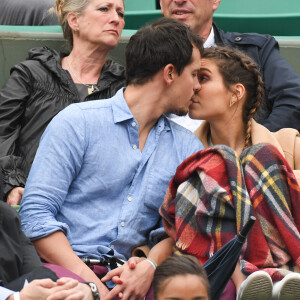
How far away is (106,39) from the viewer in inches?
171

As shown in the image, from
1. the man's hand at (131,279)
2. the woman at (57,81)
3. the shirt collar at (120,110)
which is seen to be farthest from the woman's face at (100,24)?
the man's hand at (131,279)

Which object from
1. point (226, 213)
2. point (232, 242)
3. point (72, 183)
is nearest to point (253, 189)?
point (226, 213)

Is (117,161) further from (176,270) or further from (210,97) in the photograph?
(176,270)

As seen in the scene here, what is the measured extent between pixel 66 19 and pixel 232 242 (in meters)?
2.09

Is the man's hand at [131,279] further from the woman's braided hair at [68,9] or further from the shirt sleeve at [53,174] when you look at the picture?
the woman's braided hair at [68,9]

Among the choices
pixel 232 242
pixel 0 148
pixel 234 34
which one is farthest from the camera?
pixel 234 34

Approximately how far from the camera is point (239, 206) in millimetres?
3062

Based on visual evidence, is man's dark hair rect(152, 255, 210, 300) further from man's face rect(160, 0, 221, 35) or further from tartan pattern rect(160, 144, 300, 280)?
man's face rect(160, 0, 221, 35)

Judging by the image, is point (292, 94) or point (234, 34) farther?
point (234, 34)

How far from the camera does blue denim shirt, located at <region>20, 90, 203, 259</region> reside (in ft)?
10.5

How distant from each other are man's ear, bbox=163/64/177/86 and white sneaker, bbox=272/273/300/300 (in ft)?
3.22

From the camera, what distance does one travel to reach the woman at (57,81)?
12.9 feet

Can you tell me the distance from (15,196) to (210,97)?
94 centimetres

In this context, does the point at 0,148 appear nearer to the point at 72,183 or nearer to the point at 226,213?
the point at 72,183
